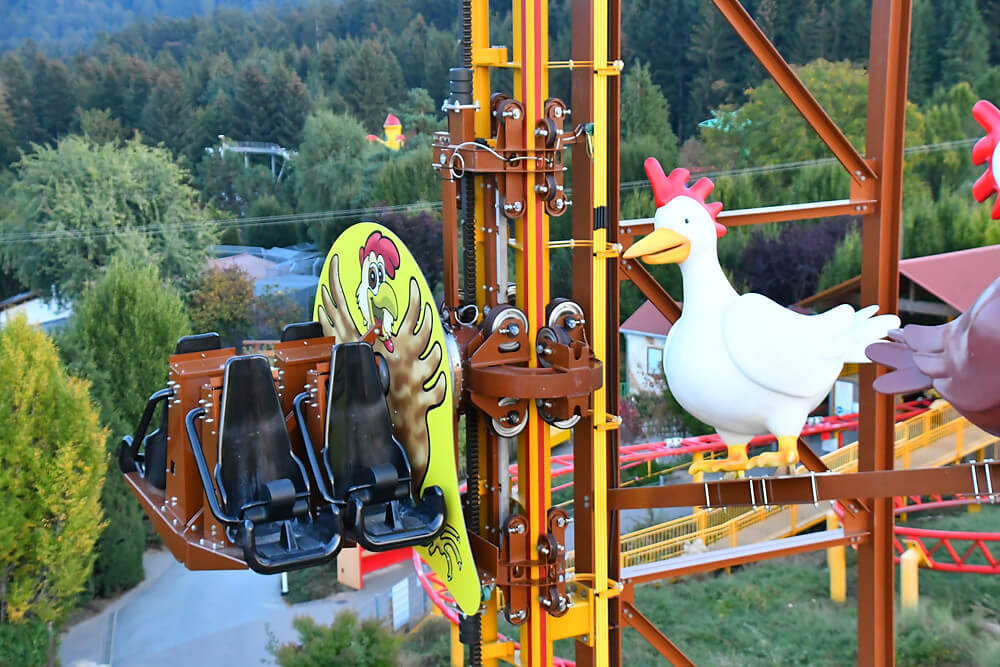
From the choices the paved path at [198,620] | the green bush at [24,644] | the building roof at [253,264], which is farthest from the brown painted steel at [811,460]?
the building roof at [253,264]

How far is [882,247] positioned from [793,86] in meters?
1.00

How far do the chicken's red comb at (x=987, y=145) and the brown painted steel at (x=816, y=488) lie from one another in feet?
4.23

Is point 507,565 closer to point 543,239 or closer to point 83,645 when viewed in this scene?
point 543,239

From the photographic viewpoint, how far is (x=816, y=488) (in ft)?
20.4

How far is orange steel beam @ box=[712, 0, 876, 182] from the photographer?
6.69 m

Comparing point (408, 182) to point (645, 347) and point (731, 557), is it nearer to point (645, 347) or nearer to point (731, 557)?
point (645, 347)

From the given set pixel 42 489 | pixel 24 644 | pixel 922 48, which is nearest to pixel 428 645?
pixel 24 644

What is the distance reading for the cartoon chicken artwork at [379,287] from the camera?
226 inches

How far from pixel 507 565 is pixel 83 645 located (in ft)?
38.4

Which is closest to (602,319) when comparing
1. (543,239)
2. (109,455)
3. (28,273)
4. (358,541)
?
(543,239)

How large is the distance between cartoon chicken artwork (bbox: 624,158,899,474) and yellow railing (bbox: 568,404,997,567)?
8395 millimetres

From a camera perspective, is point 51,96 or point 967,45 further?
point 51,96

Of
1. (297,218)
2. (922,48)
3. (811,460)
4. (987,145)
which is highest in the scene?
(922,48)

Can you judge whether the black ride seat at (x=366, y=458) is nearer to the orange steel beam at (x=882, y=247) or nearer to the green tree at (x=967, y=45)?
the orange steel beam at (x=882, y=247)
